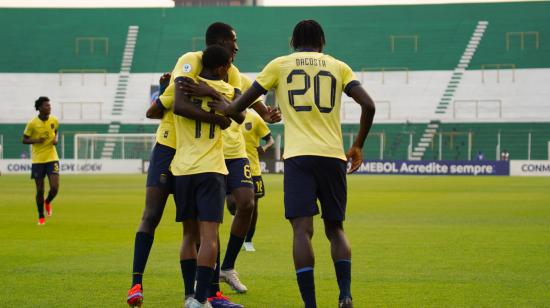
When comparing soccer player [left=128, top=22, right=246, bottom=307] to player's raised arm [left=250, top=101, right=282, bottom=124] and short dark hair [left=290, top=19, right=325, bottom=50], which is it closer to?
player's raised arm [left=250, top=101, right=282, bottom=124]

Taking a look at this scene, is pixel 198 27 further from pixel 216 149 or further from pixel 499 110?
pixel 216 149

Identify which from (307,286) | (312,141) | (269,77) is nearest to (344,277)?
(307,286)

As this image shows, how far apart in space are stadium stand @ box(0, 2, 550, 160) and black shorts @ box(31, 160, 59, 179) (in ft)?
138

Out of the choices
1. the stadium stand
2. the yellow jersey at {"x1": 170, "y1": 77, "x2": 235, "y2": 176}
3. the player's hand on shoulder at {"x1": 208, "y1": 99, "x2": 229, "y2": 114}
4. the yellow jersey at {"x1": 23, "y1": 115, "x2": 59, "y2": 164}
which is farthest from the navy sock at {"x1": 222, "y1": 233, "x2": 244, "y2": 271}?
the stadium stand

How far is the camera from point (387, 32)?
68.9 meters

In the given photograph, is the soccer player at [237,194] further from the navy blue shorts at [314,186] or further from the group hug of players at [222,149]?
the navy blue shorts at [314,186]

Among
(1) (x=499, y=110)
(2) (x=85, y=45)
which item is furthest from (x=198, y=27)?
(1) (x=499, y=110)

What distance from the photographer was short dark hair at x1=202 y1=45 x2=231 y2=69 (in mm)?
7598

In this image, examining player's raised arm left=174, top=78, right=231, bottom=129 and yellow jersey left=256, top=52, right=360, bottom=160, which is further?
player's raised arm left=174, top=78, right=231, bottom=129

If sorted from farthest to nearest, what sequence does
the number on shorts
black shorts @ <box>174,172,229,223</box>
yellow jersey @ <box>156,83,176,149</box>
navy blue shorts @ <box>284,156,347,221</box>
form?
the number on shorts → yellow jersey @ <box>156,83,176,149</box> → black shorts @ <box>174,172,229,223</box> → navy blue shorts @ <box>284,156,347,221</box>

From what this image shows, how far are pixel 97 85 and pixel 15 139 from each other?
25.0 ft

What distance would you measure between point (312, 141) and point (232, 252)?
8.28ft

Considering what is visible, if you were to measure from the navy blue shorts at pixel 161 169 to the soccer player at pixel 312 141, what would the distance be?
103 centimetres

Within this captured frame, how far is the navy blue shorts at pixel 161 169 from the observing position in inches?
315
